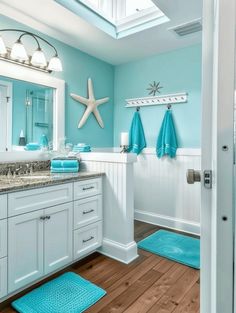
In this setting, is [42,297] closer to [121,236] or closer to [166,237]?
[121,236]

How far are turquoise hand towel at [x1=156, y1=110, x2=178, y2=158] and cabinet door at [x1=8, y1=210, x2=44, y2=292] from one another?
1723 millimetres

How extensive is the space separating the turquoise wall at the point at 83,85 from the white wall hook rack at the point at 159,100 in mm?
371

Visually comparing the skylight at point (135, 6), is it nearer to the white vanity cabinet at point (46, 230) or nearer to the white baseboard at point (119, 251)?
the white vanity cabinet at point (46, 230)

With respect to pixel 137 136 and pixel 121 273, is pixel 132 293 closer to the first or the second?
pixel 121 273

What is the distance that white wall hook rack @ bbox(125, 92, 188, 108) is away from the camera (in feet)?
8.94

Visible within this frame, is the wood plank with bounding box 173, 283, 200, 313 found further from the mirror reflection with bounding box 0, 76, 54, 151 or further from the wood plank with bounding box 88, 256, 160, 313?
the mirror reflection with bounding box 0, 76, 54, 151

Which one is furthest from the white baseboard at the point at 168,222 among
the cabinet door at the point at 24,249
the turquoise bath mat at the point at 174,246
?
the cabinet door at the point at 24,249

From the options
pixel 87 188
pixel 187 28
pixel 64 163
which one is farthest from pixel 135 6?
pixel 87 188

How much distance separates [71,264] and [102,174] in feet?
2.75

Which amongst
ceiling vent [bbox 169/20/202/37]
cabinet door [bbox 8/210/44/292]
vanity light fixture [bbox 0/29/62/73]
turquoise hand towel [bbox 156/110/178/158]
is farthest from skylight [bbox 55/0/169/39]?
cabinet door [bbox 8/210/44/292]

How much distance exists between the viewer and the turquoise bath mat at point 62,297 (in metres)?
1.44

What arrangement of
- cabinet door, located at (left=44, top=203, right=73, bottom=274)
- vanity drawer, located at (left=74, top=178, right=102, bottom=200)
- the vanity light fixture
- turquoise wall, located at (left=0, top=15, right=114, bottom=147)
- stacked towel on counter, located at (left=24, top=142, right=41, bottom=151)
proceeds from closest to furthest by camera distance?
cabinet door, located at (left=44, top=203, right=73, bottom=274) → vanity drawer, located at (left=74, top=178, right=102, bottom=200) → the vanity light fixture → stacked towel on counter, located at (left=24, top=142, right=41, bottom=151) → turquoise wall, located at (left=0, top=15, right=114, bottom=147)

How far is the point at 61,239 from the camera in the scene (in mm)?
1777

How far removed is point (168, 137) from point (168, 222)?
1083mm
